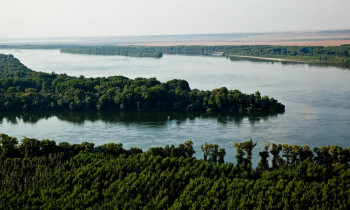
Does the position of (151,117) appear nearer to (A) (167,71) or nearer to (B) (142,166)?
(B) (142,166)

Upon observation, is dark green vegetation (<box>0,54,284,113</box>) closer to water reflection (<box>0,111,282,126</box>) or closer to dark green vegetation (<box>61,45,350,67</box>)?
water reflection (<box>0,111,282,126</box>)

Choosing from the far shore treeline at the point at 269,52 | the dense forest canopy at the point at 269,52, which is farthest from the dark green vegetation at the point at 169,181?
the dense forest canopy at the point at 269,52

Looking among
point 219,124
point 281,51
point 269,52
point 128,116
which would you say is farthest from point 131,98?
point 281,51

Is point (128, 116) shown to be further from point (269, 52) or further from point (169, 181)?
point (269, 52)

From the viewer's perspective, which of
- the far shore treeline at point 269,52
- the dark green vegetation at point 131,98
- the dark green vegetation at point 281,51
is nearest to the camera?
the dark green vegetation at point 131,98

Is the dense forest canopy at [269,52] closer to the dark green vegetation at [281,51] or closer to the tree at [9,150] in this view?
the dark green vegetation at [281,51]
